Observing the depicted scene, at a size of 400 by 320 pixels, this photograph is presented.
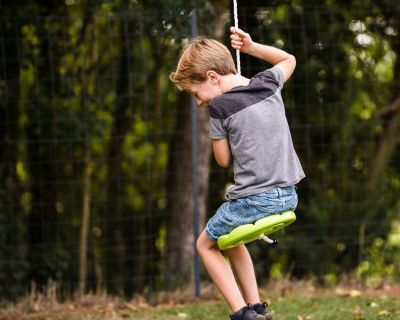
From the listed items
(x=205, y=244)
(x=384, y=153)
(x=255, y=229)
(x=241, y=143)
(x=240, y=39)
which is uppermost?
(x=240, y=39)

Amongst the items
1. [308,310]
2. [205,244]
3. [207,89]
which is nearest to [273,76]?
[207,89]

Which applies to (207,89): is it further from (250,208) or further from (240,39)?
(250,208)

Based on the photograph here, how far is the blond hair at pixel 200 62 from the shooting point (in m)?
4.34

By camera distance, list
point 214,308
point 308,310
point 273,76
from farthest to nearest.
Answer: point 214,308
point 308,310
point 273,76

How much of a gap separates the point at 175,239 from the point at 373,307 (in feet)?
7.62

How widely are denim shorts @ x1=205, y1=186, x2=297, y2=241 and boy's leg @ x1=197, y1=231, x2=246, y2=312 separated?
0.08 meters

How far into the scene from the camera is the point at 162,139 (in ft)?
29.2

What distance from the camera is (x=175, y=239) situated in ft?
26.2

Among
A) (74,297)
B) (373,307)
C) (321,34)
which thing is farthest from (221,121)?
(321,34)

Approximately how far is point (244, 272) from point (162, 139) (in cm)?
443

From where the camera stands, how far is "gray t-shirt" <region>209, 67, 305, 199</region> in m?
4.25

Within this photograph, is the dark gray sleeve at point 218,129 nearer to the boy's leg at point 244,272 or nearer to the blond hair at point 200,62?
the blond hair at point 200,62

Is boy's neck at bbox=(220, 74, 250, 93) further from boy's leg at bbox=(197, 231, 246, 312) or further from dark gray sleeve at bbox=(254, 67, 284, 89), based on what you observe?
boy's leg at bbox=(197, 231, 246, 312)

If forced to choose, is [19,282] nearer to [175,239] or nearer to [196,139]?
[175,239]
